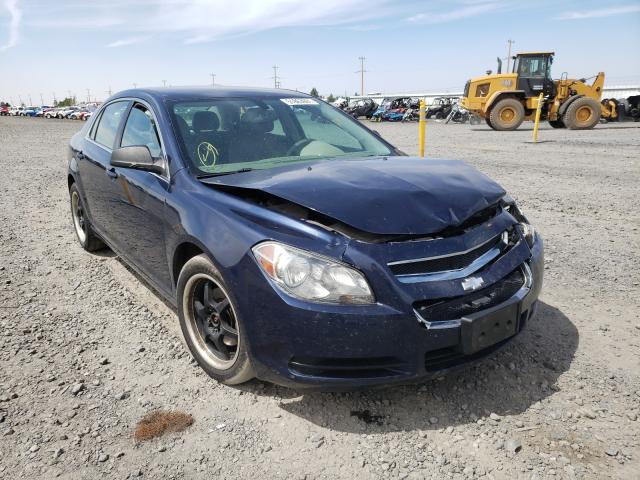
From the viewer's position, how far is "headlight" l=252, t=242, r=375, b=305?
6.77 feet

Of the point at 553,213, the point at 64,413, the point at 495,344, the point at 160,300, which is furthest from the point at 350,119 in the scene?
the point at 553,213

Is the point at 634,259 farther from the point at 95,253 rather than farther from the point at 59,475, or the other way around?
the point at 95,253

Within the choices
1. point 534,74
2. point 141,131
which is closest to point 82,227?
point 141,131

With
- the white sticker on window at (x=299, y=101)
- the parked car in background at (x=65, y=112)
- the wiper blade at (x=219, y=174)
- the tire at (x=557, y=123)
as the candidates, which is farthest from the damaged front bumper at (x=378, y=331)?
the parked car in background at (x=65, y=112)

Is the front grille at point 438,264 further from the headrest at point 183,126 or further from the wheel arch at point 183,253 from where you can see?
the headrest at point 183,126

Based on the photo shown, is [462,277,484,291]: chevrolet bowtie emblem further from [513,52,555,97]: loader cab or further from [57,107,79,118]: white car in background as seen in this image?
A: [57,107,79,118]: white car in background

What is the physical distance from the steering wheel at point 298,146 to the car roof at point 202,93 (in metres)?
0.55

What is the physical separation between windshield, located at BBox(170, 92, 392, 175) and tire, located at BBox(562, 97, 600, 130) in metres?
18.3

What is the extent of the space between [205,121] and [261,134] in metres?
0.37

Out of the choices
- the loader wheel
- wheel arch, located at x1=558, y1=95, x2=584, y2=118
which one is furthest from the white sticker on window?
wheel arch, located at x1=558, y1=95, x2=584, y2=118

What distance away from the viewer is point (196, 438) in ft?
7.42

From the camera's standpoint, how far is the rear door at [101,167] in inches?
152

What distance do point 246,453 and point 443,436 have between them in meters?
0.88

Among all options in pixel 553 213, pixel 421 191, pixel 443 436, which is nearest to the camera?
pixel 443 436
